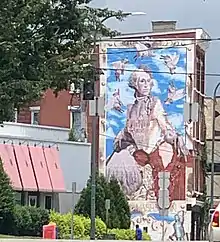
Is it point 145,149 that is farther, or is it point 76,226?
point 145,149

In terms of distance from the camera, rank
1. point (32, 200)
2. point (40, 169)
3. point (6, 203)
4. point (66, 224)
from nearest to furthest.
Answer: point (6, 203)
point (66, 224)
point (40, 169)
point (32, 200)

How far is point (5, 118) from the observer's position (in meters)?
19.7

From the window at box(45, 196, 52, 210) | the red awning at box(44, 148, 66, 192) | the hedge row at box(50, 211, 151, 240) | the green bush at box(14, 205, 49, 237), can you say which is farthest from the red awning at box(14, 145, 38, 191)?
the hedge row at box(50, 211, 151, 240)

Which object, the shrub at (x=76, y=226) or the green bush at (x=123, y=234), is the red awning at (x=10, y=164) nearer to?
the shrub at (x=76, y=226)

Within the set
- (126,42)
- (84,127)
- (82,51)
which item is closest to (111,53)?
(126,42)

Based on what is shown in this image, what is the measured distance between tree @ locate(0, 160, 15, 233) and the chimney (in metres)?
32.3

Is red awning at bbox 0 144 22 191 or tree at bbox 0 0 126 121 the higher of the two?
tree at bbox 0 0 126 121

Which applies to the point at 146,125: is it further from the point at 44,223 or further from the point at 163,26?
the point at 44,223

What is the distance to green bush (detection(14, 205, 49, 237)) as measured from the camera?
4962 centimetres

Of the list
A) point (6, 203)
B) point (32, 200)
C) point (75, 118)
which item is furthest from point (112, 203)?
point (75, 118)

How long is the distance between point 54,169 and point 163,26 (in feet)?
81.5

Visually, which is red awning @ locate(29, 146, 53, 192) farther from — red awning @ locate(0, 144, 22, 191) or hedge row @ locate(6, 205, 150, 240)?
hedge row @ locate(6, 205, 150, 240)

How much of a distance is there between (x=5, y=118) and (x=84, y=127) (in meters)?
55.0

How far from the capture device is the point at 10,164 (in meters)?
54.3
